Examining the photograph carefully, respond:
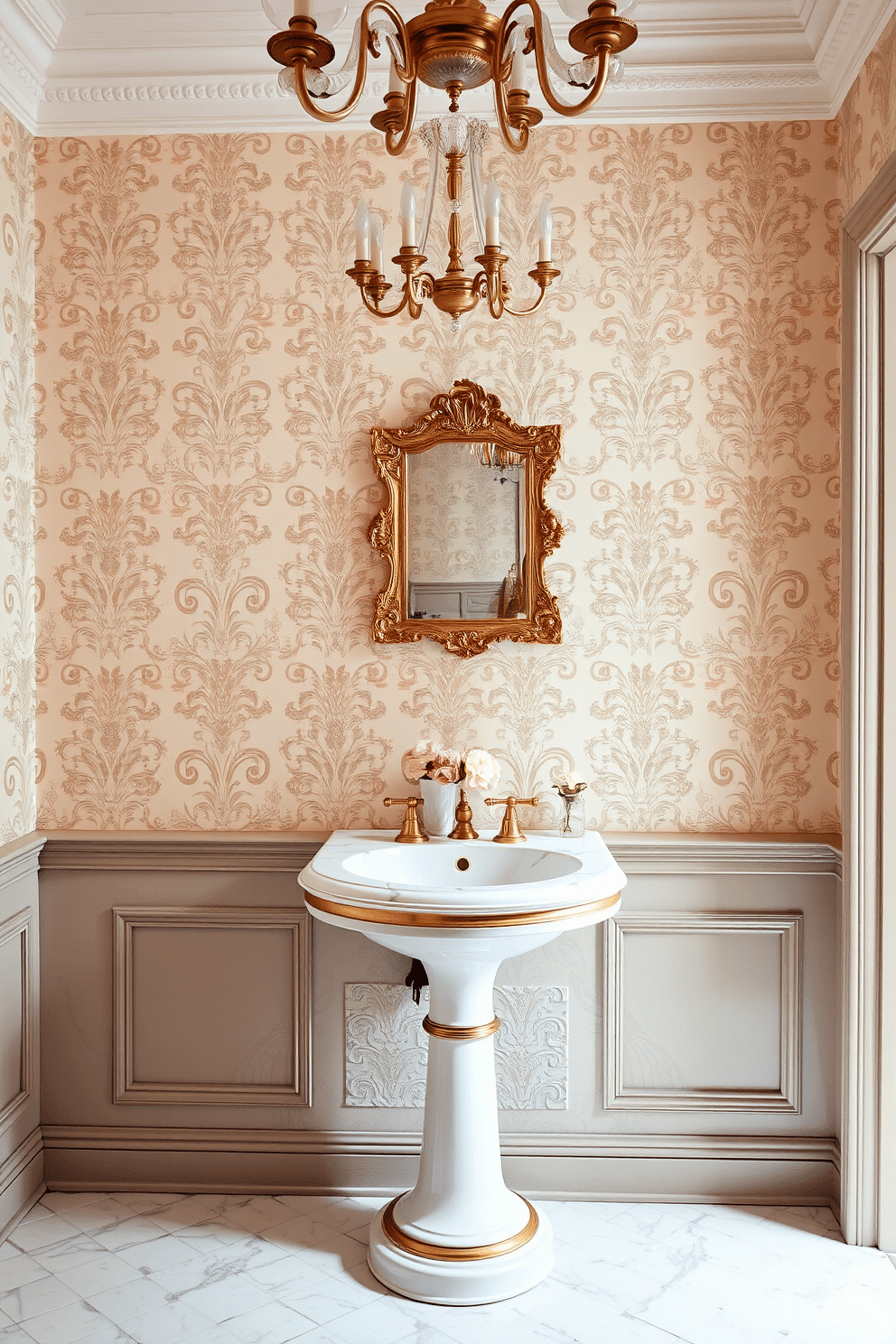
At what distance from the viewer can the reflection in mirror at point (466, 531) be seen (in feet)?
8.44

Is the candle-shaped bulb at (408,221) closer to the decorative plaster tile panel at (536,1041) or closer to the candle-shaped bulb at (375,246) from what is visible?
the candle-shaped bulb at (375,246)

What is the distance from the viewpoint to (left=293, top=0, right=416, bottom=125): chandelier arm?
4.13ft

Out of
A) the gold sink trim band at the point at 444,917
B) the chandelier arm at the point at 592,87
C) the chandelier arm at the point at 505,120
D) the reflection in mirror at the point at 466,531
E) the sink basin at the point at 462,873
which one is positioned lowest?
the gold sink trim band at the point at 444,917

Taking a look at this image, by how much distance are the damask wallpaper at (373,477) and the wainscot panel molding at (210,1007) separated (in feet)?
0.83

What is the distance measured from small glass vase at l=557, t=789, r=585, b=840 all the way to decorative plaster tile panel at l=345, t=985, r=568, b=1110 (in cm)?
41

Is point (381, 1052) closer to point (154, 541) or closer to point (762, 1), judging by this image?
point (154, 541)

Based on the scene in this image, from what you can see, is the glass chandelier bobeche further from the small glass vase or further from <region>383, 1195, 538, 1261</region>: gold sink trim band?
<region>383, 1195, 538, 1261</region>: gold sink trim band

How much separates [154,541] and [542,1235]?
75.8 inches

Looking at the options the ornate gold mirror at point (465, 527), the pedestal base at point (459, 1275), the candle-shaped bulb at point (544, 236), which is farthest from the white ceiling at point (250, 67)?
the pedestal base at point (459, 1275)

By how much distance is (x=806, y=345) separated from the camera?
2.56m

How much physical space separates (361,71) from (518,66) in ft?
0.74

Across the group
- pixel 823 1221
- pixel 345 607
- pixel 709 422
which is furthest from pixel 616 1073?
pixel 709 422

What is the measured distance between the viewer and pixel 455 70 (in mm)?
1416

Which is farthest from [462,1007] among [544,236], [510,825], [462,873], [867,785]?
[544,236]
